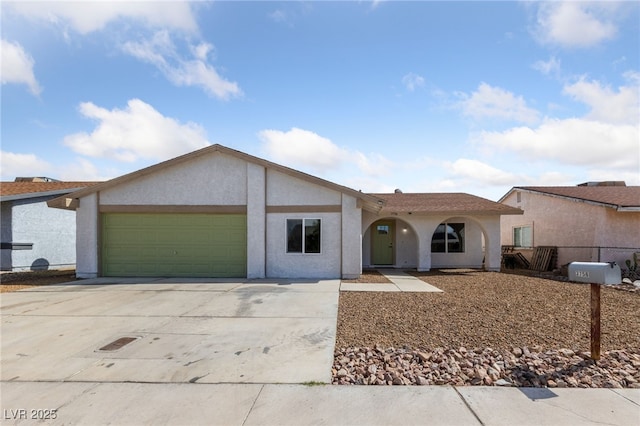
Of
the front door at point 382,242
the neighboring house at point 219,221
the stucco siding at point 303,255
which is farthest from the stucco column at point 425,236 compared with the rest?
the stucco siding at point 303,255

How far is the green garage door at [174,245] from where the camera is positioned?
1322 cm

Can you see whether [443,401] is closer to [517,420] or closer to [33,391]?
Answer: [517,420]

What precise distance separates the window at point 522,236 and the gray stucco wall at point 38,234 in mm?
25939

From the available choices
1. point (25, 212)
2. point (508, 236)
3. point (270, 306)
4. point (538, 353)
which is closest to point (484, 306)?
point (538, 353)

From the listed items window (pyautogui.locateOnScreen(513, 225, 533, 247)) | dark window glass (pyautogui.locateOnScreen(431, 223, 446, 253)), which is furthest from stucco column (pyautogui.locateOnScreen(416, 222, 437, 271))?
window (pyautogui.locateOnScreen(513, 225, 533, 247))

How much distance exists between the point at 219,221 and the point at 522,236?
→ 1816 centimetres

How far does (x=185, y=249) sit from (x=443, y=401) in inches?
457

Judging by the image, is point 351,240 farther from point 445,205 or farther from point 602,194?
point 602,194

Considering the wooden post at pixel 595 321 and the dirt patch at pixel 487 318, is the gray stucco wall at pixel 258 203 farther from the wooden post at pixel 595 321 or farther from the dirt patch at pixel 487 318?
the wooden post at pixel 595 321

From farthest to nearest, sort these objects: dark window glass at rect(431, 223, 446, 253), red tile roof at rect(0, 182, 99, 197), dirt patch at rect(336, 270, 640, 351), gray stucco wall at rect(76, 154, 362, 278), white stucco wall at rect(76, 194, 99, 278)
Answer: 1. dark window glass at rect(431, 223, 446, 253)
2. red tile roof at rect(0, 182, 99, 197)
3. white stucco wall at rect(76, 194, 99, 278)
4. gray stucco wall at rect(76, 154, 362, 278)
5. dirt patch at rect(336, 270, 640, 351)

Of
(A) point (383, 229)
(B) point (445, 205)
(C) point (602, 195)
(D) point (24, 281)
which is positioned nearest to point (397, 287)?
(B) point (445, 205)

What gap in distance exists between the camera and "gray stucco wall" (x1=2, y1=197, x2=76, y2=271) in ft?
52.8

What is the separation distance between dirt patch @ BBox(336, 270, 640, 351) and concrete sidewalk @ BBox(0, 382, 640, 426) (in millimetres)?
1550

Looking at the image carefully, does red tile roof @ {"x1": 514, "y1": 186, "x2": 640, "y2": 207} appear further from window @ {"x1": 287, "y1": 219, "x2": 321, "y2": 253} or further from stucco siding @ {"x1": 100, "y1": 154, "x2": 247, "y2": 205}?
stucco siding @ {"x1": 100, "y1": 154, "x2": 247, "y2": 205}
